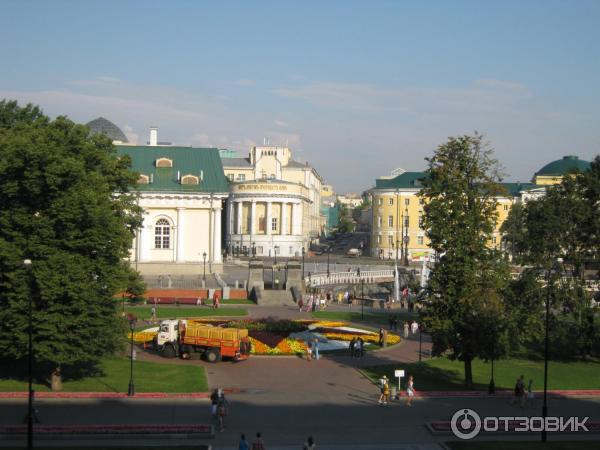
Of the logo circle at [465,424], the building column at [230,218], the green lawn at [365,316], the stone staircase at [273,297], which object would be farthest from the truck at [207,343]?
the building column at [230,218]

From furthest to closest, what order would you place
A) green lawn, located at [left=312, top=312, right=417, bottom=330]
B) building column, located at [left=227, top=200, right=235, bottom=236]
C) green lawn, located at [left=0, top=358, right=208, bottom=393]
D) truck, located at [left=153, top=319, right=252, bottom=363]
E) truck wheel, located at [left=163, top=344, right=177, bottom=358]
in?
building column, located at [left=227, top=200, right=235, bottom=236] < green lawn, located at [left=312, top=312, right=417, bottom=330] < truck wheel, located at [left=163, top=344, right=177, bottom=358] < truck, located at [left=153, top=319, right=252, bottom=363] < green lawn, located at [left=0, top=358, right=208, bottom=393]

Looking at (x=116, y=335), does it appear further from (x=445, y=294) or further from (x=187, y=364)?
(x=445, y=294)

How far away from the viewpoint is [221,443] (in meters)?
25.7

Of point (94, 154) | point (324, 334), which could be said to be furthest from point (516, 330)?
point (94, 154)

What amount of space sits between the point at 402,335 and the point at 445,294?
56.4 feet

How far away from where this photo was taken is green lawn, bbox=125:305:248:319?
182 ft

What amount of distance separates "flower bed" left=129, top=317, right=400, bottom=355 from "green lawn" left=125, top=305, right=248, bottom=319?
430 cm

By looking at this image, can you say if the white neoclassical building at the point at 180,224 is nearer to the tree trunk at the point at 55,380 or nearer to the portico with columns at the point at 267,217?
the portico with columns at the point at 267,217

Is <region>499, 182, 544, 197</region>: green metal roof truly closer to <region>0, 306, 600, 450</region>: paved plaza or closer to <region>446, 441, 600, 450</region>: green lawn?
<region>0, 306, 600, 450</region>: paved plaza

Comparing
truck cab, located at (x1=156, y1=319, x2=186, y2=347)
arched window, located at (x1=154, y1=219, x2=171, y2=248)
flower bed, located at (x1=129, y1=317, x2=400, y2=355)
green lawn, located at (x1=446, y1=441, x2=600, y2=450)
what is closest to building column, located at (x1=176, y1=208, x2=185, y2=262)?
arched window, located at (x1=154, y1=219, x2=171, y2=248)

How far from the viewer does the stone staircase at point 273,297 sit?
62938 mm

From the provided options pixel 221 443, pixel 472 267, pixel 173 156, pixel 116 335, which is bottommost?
pixel 221 443

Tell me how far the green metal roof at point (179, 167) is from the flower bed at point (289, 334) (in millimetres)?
34131

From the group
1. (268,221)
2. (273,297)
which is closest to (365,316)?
(273,297)
